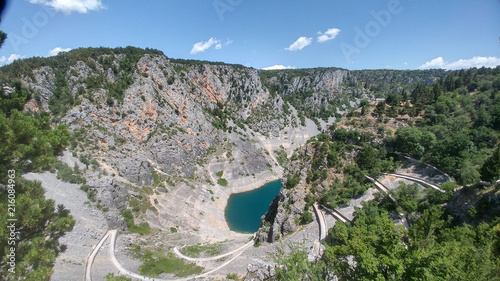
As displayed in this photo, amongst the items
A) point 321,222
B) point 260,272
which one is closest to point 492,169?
point 321,222

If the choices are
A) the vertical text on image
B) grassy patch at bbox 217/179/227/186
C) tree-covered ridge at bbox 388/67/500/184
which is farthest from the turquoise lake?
the vertical text on image

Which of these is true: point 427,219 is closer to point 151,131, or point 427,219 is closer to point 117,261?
point 117,261

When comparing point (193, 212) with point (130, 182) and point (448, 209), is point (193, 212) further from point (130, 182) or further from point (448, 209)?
point (448, 209)

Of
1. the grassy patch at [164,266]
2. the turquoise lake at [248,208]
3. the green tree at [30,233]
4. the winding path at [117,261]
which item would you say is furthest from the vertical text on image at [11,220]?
the turquoise lake at [248,208]

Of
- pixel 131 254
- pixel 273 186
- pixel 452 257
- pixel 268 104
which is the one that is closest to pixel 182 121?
pixel 273 186

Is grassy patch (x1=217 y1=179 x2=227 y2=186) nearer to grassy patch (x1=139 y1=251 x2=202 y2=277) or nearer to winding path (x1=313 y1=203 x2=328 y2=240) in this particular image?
grassy patch (x1=139 y1=251 x2=202 y2=277)

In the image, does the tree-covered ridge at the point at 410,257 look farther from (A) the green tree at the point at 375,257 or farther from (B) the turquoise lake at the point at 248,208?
(B) the turquoise lake at the point at 248,208
